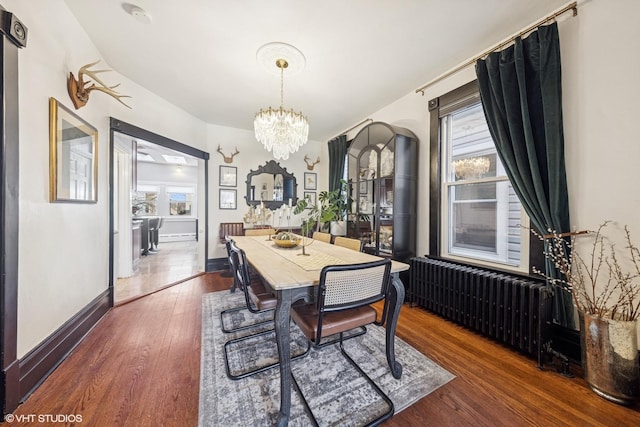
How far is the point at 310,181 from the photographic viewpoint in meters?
5.15

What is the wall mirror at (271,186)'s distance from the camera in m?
4.63

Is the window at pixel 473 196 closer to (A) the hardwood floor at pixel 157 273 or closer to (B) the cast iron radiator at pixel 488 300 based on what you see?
(B) the cast iron radiator at pixel 488 300

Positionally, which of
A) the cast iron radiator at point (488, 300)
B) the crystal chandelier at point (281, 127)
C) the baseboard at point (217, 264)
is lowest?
the baseboard at point (217, 264)

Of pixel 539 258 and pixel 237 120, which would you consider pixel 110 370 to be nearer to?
pixel 539 258

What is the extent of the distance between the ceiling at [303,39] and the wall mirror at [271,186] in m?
1.77

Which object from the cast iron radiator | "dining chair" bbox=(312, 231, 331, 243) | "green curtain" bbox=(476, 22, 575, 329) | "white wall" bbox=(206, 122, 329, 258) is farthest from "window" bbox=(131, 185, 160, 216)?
"green curtain" bbox=(476, 22, 575, 329)

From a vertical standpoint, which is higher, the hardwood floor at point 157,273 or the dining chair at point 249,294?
the dining chair at point 249,294

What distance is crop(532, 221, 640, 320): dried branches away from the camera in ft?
4.67

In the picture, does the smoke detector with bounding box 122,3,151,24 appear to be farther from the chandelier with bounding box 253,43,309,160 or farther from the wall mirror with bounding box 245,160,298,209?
the wall mirror with bounding box 245,160,298,209

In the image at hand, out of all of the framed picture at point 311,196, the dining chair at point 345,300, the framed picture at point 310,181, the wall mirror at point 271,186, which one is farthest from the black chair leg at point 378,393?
the framed picture at point 310,181

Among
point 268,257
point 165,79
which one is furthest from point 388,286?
point 165,79

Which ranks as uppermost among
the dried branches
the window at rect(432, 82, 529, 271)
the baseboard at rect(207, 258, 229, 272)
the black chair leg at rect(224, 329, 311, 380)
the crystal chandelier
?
the crystal chandelier

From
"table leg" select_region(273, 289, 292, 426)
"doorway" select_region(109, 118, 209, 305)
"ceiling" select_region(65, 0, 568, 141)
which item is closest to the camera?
"table leg" select_region(273, 289, 292, 426)

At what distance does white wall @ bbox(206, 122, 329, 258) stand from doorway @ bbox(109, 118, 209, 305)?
0.16 metres
